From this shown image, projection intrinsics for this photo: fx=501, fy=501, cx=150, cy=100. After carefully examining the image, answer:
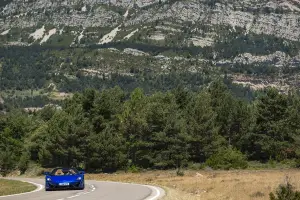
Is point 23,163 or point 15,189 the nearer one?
point 15,189

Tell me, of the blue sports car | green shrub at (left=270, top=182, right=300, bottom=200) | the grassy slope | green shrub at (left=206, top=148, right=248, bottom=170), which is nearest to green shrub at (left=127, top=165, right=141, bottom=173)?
green shrub at (left=206, top=148, right=248, bottom=170)

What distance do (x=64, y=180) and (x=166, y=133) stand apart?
47.8 metres

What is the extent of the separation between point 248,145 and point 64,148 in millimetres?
32418

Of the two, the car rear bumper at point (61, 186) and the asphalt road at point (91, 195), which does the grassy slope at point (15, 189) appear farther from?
the car rear bumper at point (61, 186)

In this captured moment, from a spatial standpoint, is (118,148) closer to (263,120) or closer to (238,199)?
(263,120)

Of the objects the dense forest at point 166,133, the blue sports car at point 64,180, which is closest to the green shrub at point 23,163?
the dense forest at point 166,133

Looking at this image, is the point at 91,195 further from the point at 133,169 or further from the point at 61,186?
the point at 133,169

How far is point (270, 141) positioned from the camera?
82.6 m

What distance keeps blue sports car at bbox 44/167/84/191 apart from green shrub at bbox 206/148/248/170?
44918 mm

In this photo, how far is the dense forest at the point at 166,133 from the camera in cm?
7581

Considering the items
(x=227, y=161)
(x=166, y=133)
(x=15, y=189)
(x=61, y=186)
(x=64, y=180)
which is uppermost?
(x=64, y=180)

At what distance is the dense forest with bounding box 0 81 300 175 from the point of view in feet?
249

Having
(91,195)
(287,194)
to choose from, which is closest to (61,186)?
(91,195)

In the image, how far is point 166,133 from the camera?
7731 centimetres
